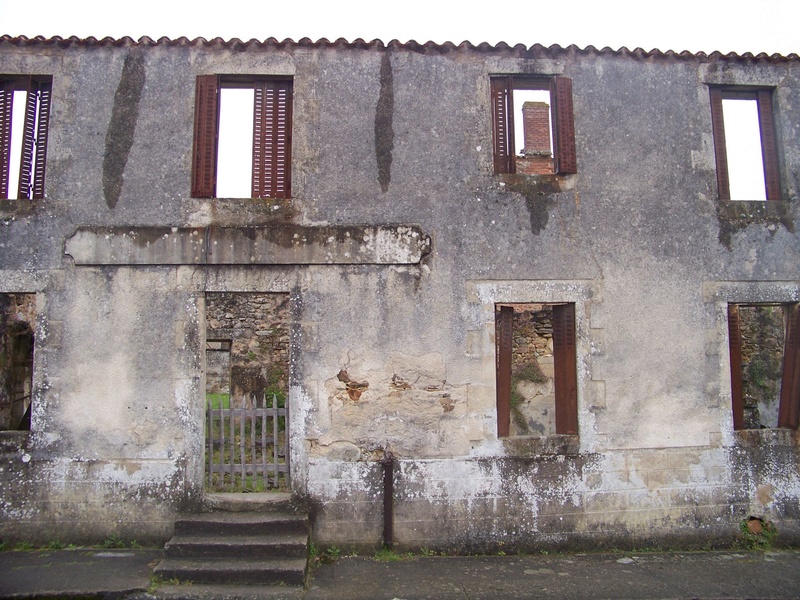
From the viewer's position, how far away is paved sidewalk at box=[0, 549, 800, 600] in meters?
5.29

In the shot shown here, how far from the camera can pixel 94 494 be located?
6332 mm

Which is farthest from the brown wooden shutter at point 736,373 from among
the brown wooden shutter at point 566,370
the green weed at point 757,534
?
the brown wooden shutter at point 566,370

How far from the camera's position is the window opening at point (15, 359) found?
28.2ft

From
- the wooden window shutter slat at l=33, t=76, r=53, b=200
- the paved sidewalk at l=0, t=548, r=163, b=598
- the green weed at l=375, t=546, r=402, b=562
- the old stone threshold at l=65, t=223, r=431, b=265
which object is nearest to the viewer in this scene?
the paved sidewalk at l=0, t=548, r=163, b=598

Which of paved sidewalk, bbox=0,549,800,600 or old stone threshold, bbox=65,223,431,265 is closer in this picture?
paved sidewalk, bbox=0,549,800,600

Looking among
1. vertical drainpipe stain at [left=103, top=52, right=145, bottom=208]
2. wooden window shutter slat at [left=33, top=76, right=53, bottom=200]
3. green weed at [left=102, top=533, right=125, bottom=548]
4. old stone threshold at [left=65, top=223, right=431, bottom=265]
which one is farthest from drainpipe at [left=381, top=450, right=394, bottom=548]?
wooden window shutter slat at [left=33, top=76, right=53, bottom=200]

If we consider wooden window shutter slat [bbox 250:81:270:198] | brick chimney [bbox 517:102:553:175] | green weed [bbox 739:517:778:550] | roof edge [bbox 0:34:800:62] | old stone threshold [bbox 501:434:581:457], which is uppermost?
brick chimney [bbox 517:102:553:175]

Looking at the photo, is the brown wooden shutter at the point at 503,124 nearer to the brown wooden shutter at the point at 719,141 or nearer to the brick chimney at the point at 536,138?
the brown wooden shutter at the point at 719,141

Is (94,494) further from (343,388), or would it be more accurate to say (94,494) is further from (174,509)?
(343,388)

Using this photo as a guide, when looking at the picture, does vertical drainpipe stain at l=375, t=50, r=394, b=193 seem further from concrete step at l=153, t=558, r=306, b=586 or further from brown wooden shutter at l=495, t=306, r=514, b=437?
concrete step at l=153, t=558, r=306, b=586

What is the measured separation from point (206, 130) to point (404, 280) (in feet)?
9.46

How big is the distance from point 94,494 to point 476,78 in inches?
250

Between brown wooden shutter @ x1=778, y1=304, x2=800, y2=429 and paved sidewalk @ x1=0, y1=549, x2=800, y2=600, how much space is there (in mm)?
1566

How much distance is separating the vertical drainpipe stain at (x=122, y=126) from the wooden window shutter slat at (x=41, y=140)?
823 mm
